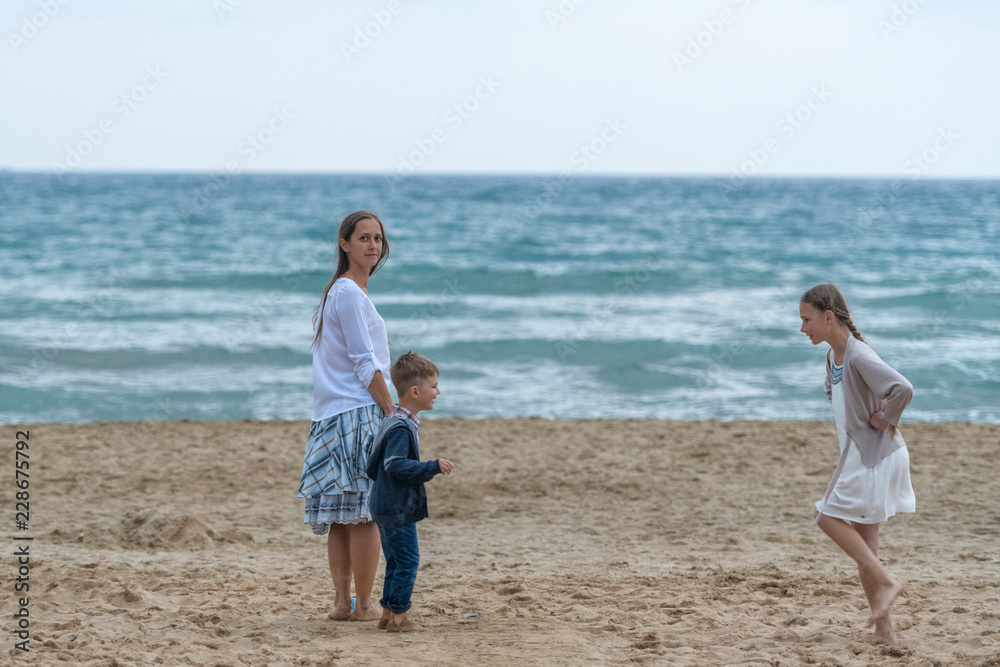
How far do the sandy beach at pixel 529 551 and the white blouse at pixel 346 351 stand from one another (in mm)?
1055

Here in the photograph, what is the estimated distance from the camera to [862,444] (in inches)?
142

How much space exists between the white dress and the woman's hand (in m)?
0.11

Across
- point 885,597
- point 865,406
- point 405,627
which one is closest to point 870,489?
point 865,406

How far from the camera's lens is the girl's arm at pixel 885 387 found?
11.4 ft

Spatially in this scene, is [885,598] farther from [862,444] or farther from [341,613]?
[341,613]

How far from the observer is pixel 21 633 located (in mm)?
3928

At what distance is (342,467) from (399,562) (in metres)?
0.48

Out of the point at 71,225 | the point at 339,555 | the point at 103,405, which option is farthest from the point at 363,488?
the point at 71,225

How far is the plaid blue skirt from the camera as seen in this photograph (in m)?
3.87

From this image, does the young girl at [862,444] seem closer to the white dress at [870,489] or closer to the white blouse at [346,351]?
the white dress at [870,489]

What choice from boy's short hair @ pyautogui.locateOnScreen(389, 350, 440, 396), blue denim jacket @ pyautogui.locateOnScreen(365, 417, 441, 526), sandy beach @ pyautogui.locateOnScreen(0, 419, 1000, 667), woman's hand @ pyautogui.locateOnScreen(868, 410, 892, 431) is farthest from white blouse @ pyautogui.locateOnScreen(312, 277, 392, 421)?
woman's hand @ pyautogui.locateOnScreen(868, 410, 892, 431)

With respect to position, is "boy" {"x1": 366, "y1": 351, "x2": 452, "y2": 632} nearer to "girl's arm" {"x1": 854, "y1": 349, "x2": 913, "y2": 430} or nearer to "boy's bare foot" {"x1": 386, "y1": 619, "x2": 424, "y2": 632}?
"boy's bare foot" {"x1": 386, "y1": 619, "x2": 424, "y2": 632}

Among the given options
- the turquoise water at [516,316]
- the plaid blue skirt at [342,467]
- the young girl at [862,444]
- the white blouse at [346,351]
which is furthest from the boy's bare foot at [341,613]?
the turquoise water at [516,316]

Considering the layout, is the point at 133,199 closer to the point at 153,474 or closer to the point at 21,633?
the point at 153,474
